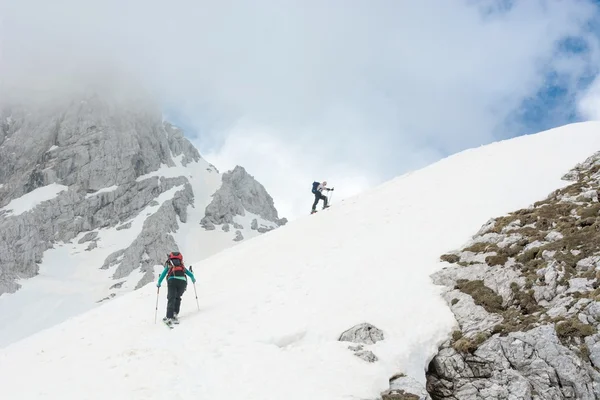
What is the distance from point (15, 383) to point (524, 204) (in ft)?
79.8

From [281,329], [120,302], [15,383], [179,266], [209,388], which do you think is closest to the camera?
[209,388]

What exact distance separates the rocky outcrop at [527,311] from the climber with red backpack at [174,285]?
1002cm

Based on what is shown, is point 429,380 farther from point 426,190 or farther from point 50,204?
point 50,204

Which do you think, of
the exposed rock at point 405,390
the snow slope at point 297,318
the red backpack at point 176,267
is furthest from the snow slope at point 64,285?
the exposed rock at point 405,390

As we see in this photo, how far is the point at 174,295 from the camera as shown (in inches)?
696

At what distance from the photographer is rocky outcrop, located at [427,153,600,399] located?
11.5 m

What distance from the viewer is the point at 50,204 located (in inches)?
7869

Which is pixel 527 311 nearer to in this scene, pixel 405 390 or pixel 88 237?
pixel 405 390

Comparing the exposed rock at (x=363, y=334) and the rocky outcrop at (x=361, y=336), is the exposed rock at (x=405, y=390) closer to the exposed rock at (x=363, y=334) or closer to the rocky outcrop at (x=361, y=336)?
the rocky outcrop at (x=361, y=336)

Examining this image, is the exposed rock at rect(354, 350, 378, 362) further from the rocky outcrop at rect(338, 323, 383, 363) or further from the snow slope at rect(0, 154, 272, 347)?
the snow slope at rect(0, 154, 272, 347)

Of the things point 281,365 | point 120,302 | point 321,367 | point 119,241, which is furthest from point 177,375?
point 119,241

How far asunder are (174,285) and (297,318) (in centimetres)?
542

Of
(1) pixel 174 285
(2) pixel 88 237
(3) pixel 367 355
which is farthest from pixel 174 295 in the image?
(2) pixel 88 237

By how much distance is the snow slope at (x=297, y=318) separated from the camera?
11.9m
